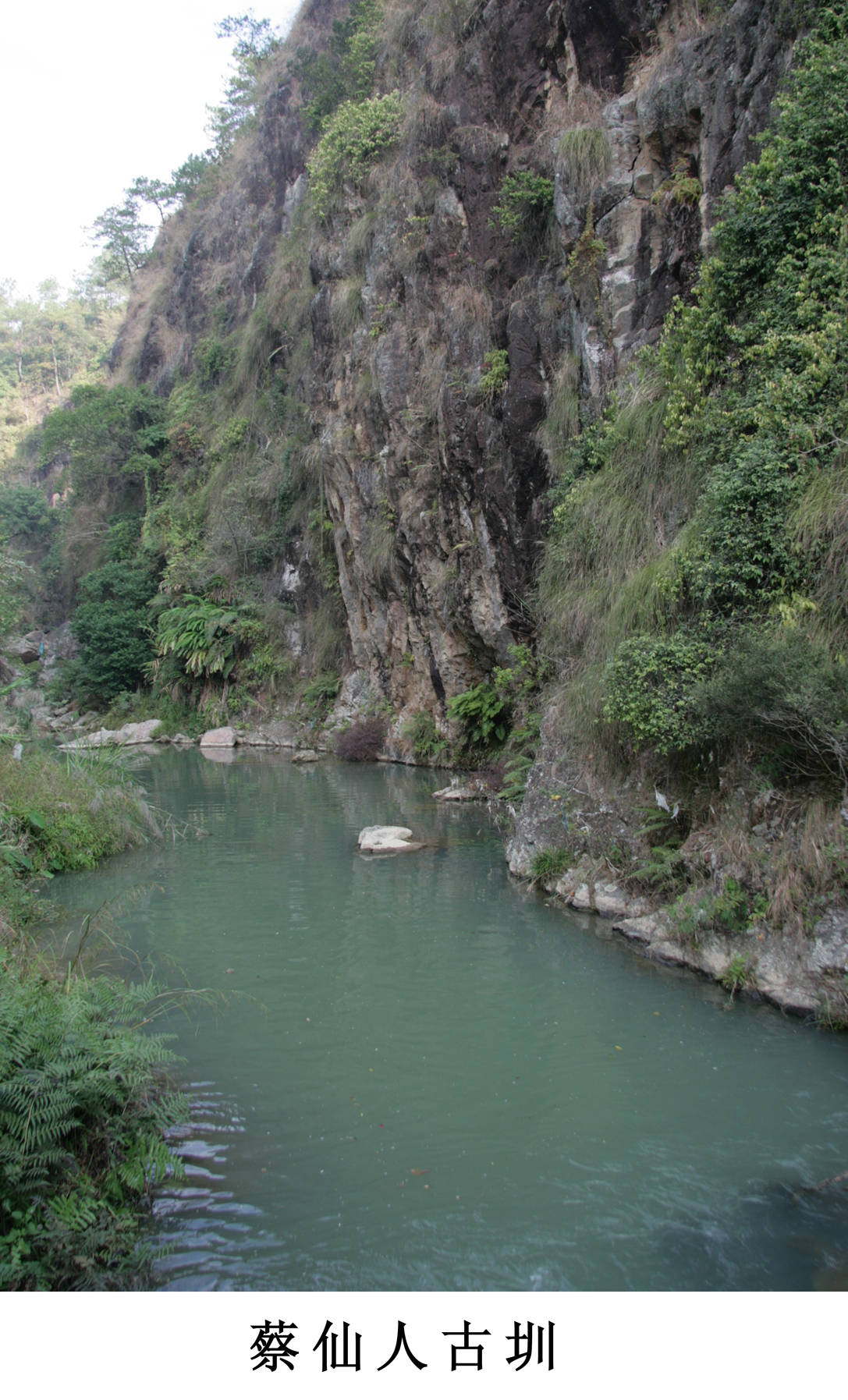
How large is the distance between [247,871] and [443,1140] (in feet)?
19.9

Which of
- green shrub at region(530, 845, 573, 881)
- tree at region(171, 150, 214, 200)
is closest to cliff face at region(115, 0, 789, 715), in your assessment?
green shrub at region(530, 845, 573, 881)

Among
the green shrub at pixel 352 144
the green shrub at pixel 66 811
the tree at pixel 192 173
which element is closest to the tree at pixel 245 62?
the tree at pixel 192 173

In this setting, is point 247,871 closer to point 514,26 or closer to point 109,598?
point 514,26

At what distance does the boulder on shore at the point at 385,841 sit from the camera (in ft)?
36.8

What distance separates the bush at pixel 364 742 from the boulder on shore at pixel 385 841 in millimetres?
8580

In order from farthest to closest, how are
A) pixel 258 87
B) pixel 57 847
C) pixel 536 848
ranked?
pixel 258 87, pixel 57 847, pixel 536 848

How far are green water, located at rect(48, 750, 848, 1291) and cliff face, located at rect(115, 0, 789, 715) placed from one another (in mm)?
7874

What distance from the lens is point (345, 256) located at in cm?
2158

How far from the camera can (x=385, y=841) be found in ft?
37.3

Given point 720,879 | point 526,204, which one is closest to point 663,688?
point 720,879

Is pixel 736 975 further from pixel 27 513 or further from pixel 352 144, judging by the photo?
pixel 27 513

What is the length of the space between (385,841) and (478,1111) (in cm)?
662

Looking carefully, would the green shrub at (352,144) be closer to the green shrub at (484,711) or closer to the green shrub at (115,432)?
the green shrub at (484,711)

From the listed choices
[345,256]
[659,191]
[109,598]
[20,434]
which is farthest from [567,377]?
[20,434]
